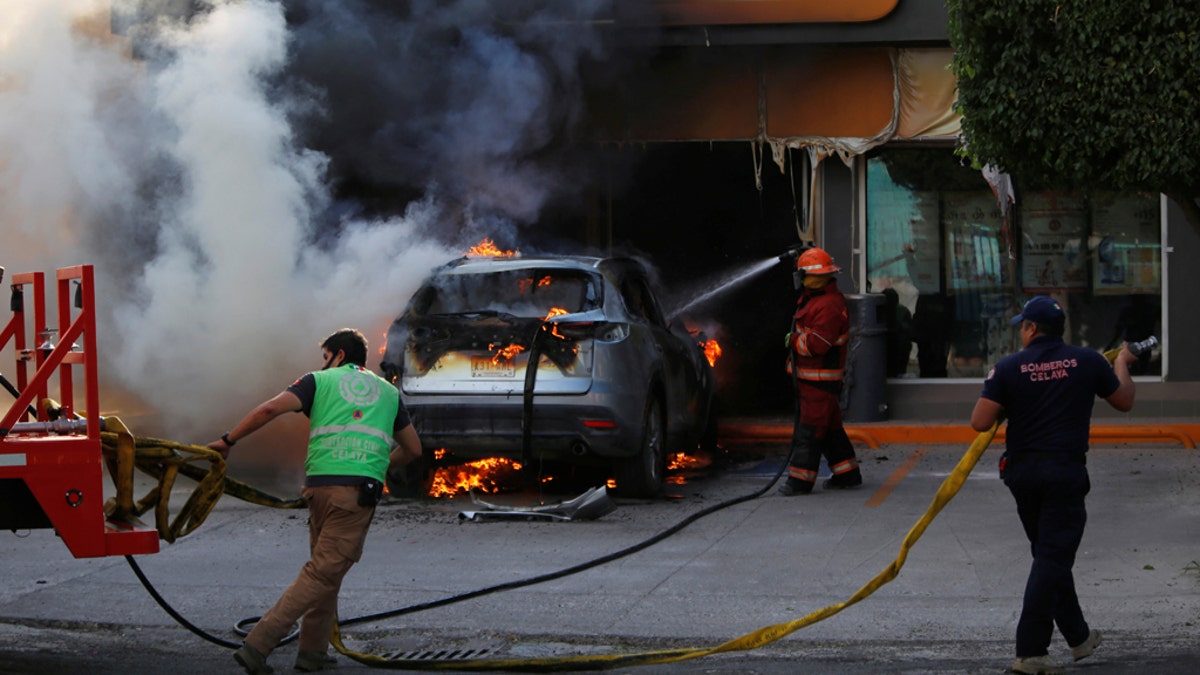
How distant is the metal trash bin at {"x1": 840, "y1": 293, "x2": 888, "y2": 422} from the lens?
13.4 metres

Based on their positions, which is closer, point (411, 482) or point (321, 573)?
point (321, 573)

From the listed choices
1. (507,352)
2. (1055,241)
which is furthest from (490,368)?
(1055,241)

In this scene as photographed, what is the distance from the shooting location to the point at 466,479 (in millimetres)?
10641

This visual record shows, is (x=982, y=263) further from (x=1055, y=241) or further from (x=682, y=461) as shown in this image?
(x=682, y=461)

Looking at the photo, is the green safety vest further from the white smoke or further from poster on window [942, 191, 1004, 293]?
poster on window [942, 191, 1004, 293]

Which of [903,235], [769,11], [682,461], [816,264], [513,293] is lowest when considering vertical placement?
[682,461]

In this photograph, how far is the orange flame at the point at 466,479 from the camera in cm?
1052

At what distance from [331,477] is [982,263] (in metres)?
9.80

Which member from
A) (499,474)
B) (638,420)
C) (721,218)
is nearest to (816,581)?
(638,420)

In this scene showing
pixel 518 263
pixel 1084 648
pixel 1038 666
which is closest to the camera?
pixel 1038 666

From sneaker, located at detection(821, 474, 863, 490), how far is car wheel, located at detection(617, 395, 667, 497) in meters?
1.33

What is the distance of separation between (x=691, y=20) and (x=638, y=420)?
540cm

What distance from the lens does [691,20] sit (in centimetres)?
1356

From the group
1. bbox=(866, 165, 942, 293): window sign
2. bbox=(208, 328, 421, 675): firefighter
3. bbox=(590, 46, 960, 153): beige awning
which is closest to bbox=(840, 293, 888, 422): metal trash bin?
bbox=(866, 165, 942, 293): window sign
